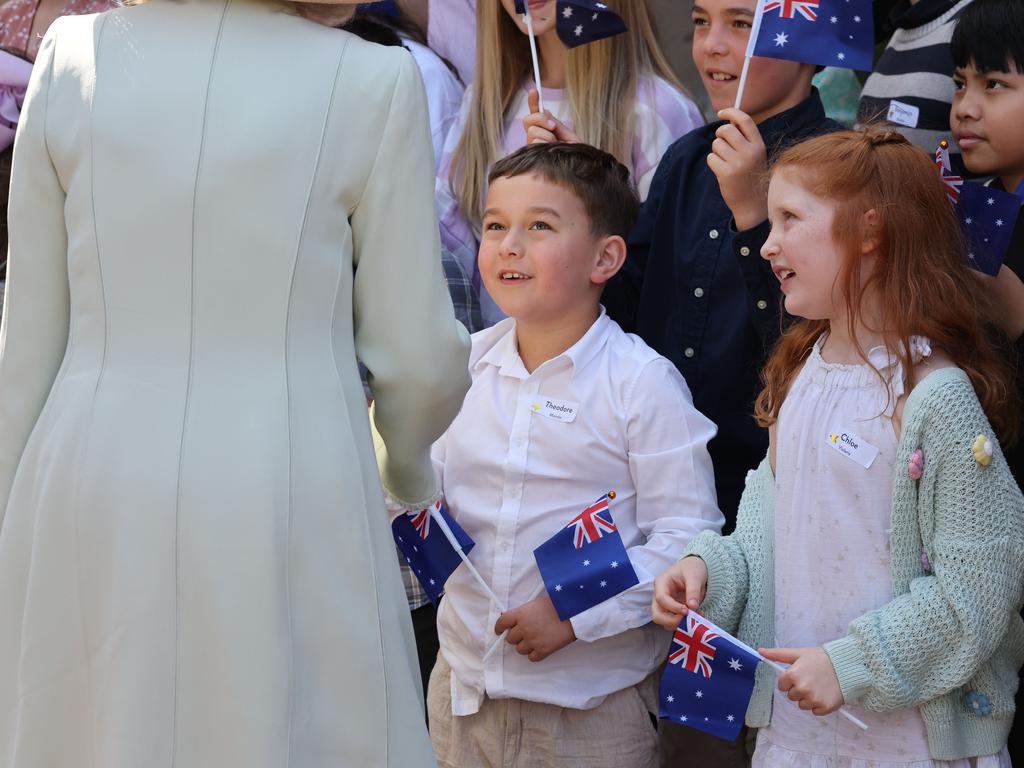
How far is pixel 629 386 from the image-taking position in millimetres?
3252

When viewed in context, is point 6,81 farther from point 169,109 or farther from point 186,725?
point 186,725

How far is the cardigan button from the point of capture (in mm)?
2660

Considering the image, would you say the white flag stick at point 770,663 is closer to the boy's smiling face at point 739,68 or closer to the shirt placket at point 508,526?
the shirt placket at point 508,526

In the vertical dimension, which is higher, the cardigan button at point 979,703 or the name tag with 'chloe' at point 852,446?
the name tag with 'chloe' at point 852,446

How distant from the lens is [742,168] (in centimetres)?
317

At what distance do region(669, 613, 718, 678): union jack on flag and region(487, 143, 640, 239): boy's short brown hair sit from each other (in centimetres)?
116

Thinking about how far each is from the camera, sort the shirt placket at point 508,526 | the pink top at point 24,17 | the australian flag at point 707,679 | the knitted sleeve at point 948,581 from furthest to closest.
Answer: the pink top at point 24,17 < the shirt placket at point 508,526 < the australian flag at point 707,679 < the knitted sleeve at point 948,581

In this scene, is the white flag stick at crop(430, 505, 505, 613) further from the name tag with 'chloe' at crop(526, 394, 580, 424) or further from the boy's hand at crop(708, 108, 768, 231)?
the boy's hand at crop(708, 108, 768, 231)

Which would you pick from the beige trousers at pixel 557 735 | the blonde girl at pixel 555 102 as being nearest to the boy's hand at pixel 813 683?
the beige trousers at pixel 557 735

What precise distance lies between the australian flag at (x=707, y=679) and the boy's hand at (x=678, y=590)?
4 cm

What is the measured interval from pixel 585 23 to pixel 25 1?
2.49 meters

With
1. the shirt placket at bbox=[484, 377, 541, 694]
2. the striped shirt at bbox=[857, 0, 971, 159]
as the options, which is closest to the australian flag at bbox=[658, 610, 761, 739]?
the shirt placket at bbox=[484, 377, 541, 694]

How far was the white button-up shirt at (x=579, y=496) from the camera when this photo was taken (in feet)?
10.3

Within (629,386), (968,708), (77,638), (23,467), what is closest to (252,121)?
(23,467)
